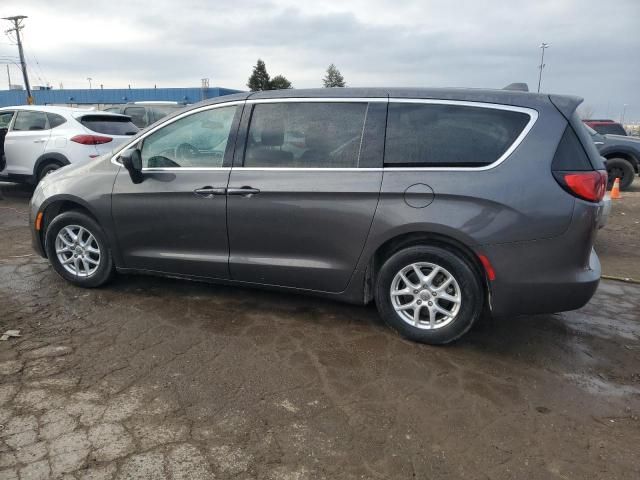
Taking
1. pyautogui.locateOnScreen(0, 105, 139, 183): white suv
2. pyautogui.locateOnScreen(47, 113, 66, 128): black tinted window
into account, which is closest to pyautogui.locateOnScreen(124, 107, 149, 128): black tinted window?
pyautogui.locateOnScreen(0, 105, 139, 183): white suv

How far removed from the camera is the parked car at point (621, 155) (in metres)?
12.0

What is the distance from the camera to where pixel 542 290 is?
3225mm

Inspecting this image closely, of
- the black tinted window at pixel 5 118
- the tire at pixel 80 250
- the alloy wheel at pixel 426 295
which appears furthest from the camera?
the black tinted window at pixel 5 118

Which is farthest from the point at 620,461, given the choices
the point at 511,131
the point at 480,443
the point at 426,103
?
the point at 426,103

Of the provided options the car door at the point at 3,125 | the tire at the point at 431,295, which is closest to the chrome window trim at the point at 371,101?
the tire at the point at 431,295

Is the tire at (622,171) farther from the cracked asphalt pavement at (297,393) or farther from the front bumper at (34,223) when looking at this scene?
the front bumper at (34,223)

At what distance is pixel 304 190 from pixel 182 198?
1.05 meters

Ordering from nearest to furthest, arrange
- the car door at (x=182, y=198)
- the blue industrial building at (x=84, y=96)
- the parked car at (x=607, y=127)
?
the car door at (x=182, y=198) → the parked car at (x=607, y=127) → the blue industrial building at (x=84, y=96)

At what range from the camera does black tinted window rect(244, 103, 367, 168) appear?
360 centimetres

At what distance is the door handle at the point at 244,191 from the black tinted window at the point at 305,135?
201 mm

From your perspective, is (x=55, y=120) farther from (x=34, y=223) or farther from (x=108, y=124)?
(x=34, y=223)

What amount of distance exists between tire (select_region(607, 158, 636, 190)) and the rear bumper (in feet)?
35.2

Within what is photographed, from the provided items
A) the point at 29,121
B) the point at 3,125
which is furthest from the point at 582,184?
the point at 3,125

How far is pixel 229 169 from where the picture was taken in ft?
12.7
